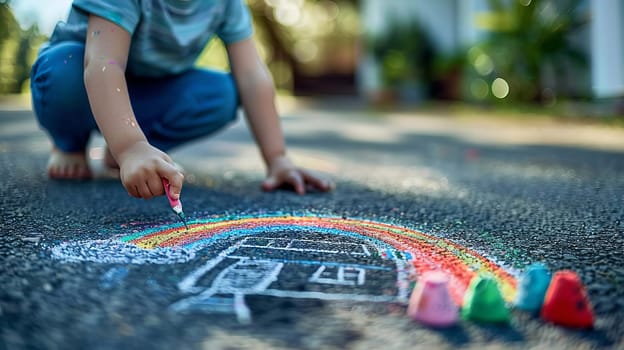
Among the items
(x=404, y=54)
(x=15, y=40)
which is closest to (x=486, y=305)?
(x=15, y=40)

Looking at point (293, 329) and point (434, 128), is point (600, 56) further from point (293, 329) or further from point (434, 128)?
point (293, 329)

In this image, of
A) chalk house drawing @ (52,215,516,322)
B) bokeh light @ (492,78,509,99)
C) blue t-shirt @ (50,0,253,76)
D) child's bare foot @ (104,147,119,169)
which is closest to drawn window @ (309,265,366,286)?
chalk house drawing @ (52,215,516,322)

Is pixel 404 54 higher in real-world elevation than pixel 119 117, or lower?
higher

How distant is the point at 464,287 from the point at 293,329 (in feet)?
1.08

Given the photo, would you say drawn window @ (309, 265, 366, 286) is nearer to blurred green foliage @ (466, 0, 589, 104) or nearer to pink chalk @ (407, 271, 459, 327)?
pink chalk @ (407, 271, 459, 327)

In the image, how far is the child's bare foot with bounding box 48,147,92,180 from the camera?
208 cm

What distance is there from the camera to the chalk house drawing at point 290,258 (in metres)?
0.92

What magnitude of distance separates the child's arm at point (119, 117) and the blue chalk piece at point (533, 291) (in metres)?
0.66

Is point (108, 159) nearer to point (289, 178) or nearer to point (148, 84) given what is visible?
point (148, 84)

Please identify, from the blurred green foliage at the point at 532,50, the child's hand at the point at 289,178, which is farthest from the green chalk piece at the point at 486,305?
the blurred green foliage at the point at 532,50

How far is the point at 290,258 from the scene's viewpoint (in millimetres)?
1095

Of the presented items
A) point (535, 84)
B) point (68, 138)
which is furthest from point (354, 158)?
point (535, 84)

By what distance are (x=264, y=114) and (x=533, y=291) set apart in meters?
1.18

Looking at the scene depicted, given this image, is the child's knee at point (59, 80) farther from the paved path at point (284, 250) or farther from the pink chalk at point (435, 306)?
the pink chalk at point (435, 306)
